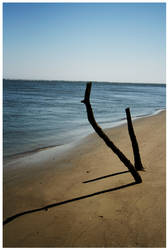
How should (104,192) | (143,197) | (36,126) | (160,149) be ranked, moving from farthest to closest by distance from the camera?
(36,126), (160,149), (104,192), (143,197)

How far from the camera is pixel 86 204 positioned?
196 inches

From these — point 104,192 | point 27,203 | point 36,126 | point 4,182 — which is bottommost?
point 36,126

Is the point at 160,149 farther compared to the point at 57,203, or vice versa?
the point at 160,149

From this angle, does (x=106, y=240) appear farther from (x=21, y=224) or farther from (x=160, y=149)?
(x=160, y=149)

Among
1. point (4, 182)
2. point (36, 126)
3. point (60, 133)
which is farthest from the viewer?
point (36, 126)

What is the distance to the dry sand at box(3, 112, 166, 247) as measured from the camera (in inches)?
156

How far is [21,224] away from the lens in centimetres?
447

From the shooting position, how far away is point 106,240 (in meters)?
3.85

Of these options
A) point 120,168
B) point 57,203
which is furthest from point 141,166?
point 57,203

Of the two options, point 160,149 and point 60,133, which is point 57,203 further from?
point 60,133

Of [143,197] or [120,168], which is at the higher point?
[143,197]

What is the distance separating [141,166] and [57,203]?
3284 mm

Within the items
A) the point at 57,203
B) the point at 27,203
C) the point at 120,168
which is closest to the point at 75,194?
the point at 57,203

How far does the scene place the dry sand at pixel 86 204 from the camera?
395cm
